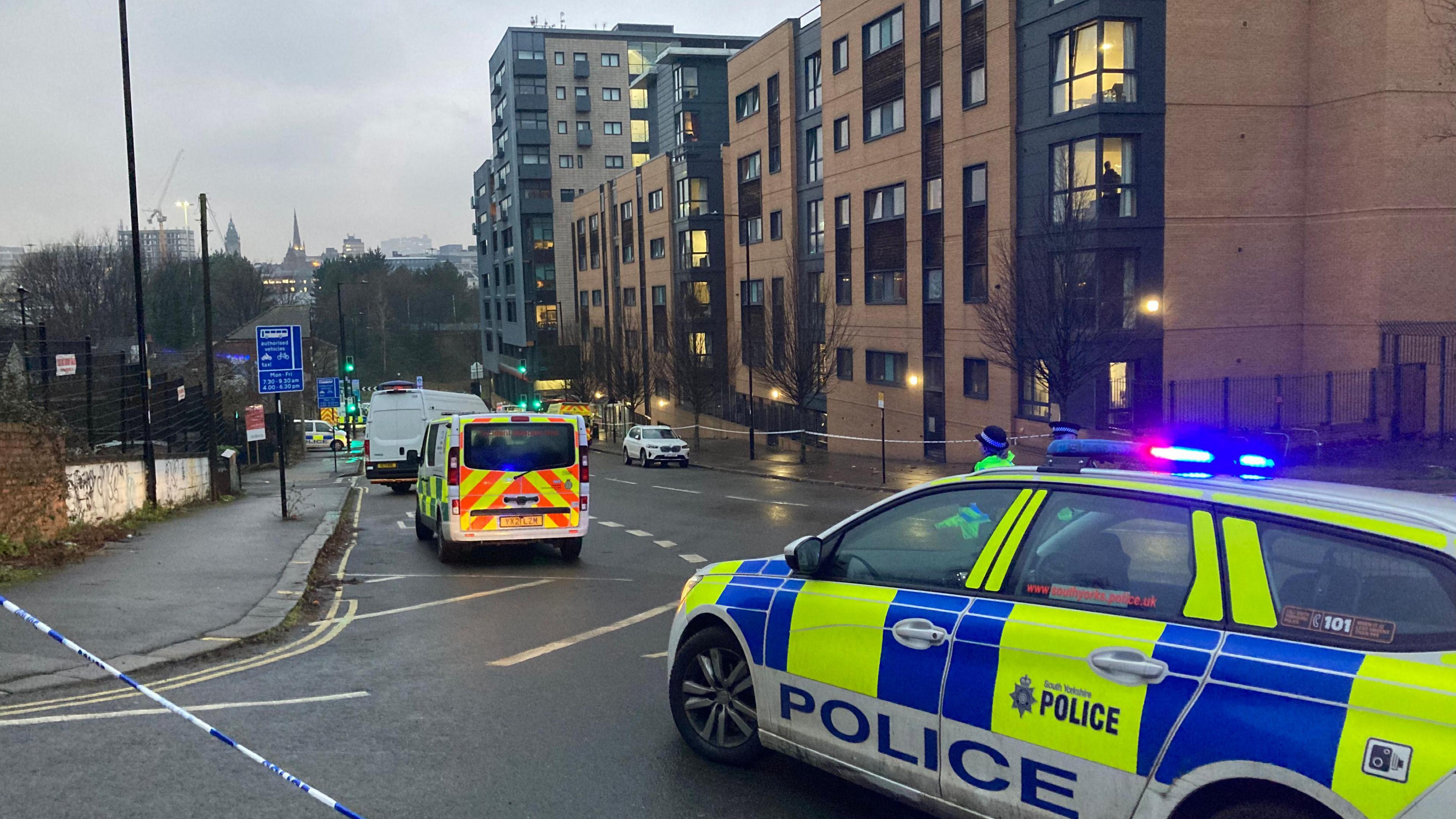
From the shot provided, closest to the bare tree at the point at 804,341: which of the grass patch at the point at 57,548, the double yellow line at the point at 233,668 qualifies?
the grass patch at the point at 57,548

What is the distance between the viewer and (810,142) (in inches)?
1763

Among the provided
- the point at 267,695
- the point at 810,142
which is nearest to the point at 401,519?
the point at 267,695

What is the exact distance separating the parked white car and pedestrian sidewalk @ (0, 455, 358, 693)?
21.9 m

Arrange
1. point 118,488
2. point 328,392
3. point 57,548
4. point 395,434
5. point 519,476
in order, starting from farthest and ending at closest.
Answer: point 328,392 → point 395,434 → point 118,488 → point 519,476 → point 57,548

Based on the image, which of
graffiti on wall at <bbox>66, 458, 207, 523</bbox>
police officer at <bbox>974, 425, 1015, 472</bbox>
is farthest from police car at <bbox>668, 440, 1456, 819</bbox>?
graffiti on wall at <bbox>66, 458, 207, 523</bbox>

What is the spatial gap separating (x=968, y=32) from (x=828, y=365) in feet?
42.7

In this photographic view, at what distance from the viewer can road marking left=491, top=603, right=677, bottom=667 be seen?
8492mm

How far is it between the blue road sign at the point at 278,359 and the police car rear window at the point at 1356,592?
63.1ft

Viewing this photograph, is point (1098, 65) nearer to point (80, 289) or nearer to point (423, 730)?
point (423, 730)

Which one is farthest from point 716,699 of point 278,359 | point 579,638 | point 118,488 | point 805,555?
point 278,359

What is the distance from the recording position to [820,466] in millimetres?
36688

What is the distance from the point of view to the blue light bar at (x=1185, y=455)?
4.55 meters

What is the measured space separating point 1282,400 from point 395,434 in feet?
75.3

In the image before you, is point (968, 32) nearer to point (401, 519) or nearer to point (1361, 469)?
point (1361, 469)
